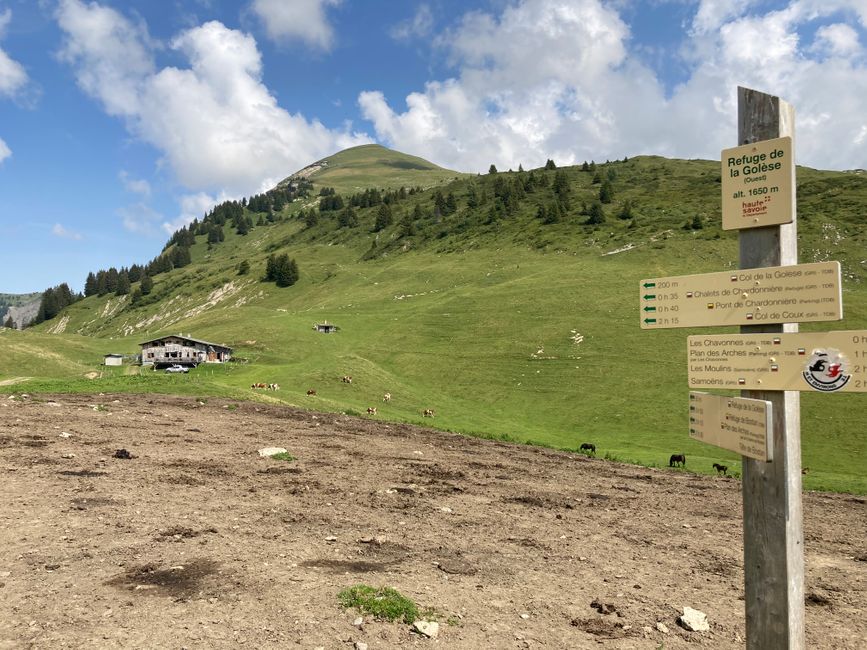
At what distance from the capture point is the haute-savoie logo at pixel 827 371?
517 centimetres

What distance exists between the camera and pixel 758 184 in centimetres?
599


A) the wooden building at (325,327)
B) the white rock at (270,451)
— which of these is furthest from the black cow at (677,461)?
the wooden building at (325,327)

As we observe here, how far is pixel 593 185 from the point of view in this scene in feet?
638

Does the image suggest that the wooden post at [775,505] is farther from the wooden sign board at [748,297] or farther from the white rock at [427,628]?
the white rock at [427,628]

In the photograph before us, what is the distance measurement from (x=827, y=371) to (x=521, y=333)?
256ft

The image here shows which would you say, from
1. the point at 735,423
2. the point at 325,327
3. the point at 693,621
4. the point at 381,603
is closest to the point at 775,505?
the point at 735,423

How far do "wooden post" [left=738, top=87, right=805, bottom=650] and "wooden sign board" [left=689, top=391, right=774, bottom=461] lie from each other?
21 centimetres

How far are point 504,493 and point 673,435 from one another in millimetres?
33853

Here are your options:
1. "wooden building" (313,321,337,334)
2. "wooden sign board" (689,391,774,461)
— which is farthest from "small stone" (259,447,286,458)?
"wooden building" (313,321,337,334)

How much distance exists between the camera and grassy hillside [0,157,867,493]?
4612 centimetres

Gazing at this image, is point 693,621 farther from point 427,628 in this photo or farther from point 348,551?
point 348,551

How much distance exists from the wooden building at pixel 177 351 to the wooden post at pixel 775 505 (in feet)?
305

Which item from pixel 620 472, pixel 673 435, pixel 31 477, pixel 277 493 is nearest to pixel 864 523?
pixel 620 472

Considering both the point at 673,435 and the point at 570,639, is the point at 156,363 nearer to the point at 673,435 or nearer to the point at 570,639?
the point at 673,435
